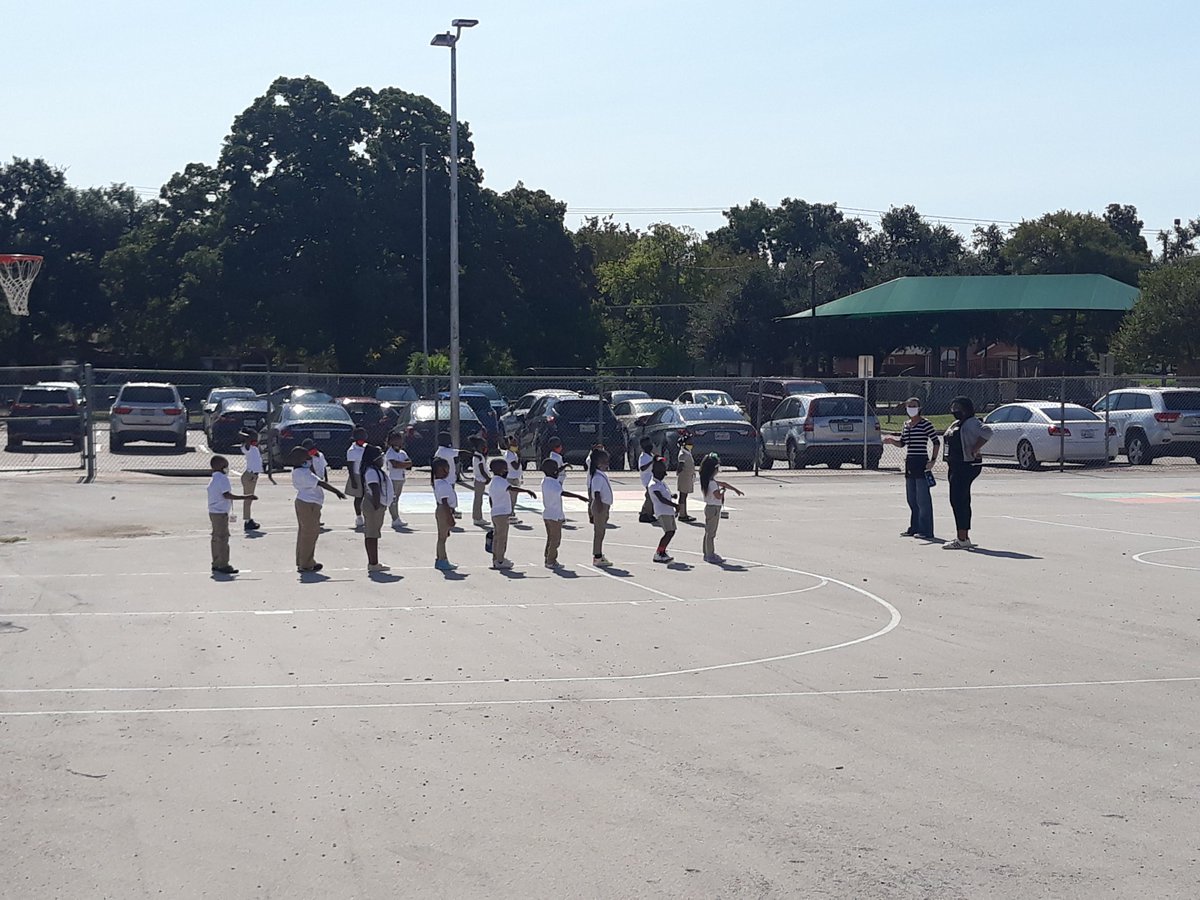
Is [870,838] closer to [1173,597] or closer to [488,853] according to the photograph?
[488,853]

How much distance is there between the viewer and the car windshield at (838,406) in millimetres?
31156

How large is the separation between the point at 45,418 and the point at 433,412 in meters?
7.97

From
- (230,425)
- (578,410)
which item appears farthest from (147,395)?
(578,410)

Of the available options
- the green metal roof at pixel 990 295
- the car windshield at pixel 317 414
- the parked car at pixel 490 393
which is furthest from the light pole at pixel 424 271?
the car windshield at pixel 317 414

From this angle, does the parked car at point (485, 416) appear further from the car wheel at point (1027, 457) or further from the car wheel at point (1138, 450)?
the car wheel at point (1138, 450)

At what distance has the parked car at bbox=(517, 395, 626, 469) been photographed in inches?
1168

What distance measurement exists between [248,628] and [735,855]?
684cm

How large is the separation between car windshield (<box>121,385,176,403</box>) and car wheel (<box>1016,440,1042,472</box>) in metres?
20.0

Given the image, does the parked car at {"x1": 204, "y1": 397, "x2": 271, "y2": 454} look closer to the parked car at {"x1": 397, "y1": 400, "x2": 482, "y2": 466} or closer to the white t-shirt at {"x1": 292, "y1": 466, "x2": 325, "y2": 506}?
the parked car at {"x1": 397, "y1": 400, "x2": 482, "y2": 466}

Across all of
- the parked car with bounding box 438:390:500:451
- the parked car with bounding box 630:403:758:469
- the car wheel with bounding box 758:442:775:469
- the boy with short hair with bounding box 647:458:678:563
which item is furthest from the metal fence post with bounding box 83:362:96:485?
the car wheel with bounding box 758:442:775:469

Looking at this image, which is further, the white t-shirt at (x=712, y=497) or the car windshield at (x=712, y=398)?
the car windshield at (x=712, y=398)

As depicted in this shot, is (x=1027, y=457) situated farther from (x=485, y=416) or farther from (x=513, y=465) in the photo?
(x=513, y=465)

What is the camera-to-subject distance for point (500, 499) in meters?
15.6

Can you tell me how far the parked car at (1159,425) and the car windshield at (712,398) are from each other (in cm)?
1153
